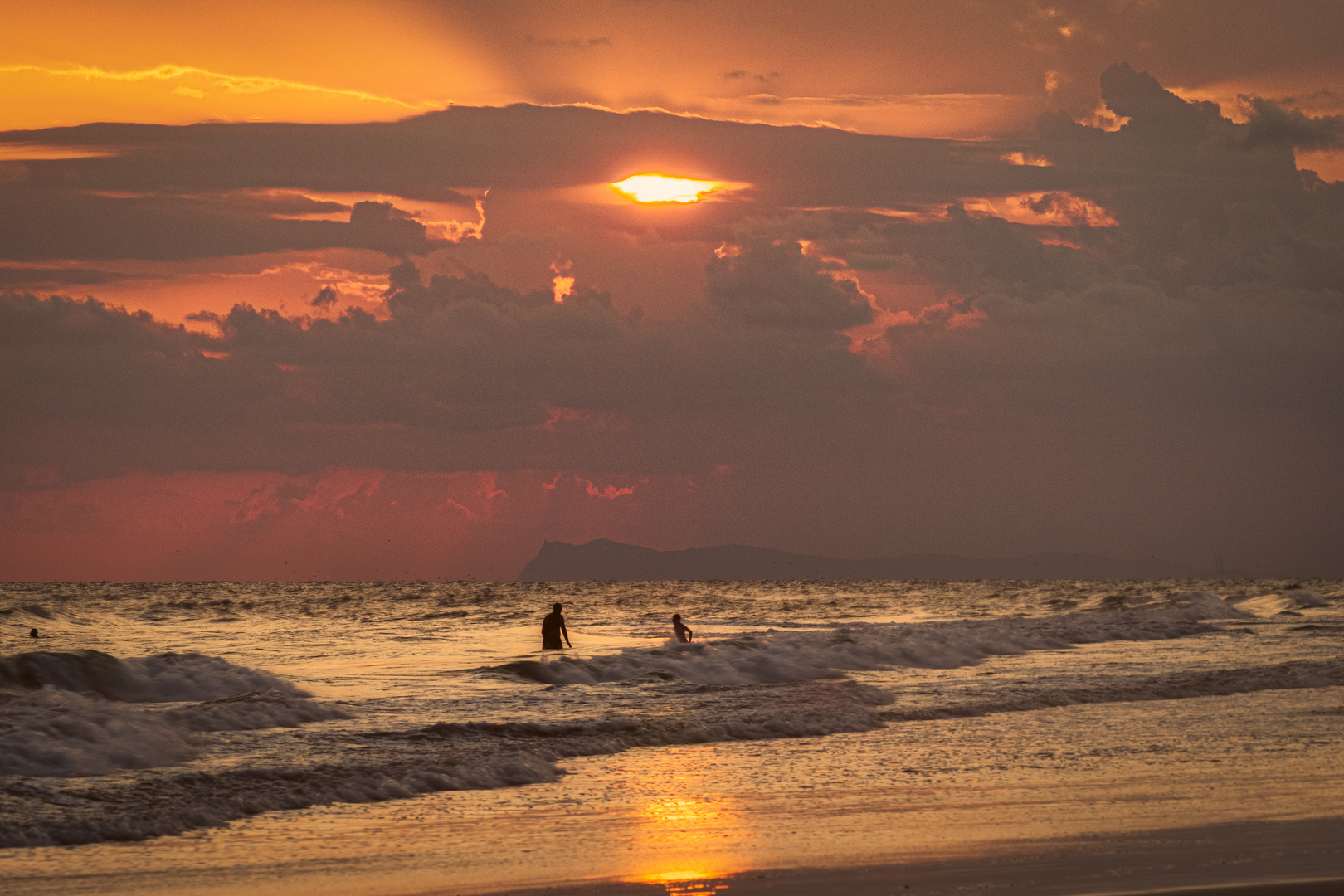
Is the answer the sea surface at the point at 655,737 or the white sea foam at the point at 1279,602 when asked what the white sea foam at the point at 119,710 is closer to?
the sea surface at the point at 655,737

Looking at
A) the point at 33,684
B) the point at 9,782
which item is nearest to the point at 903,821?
the point at 9,782

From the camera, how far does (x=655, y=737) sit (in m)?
18.2

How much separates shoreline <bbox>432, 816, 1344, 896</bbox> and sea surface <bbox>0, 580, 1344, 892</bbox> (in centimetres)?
56

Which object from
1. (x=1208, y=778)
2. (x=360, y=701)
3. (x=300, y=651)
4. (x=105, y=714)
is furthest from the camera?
(x=300, y=651)

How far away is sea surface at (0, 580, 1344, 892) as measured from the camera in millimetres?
12125

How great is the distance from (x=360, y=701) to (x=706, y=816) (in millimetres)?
13161

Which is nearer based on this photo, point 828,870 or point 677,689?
point 828,870

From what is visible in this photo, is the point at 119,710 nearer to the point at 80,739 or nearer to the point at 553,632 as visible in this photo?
the point at 80,739

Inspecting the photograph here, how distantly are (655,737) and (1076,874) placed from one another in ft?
32.1

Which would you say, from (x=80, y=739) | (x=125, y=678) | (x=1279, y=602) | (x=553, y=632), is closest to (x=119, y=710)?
(x=80, y=739)

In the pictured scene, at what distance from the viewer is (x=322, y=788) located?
45.0 ft

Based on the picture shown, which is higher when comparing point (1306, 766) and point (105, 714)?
point (105, 714)

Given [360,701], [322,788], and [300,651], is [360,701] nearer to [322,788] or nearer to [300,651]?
[322,788]

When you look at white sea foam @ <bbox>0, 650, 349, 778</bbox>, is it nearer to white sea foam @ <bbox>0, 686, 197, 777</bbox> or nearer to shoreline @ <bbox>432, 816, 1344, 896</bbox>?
white sea foam @ <bbox>0, 686, 197, 777</bbox>
